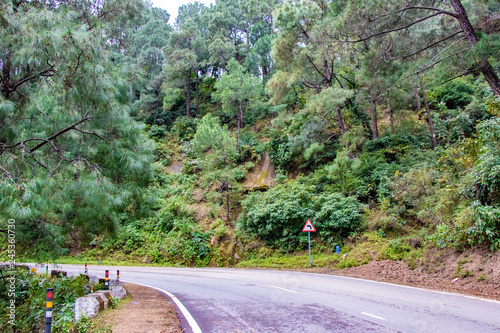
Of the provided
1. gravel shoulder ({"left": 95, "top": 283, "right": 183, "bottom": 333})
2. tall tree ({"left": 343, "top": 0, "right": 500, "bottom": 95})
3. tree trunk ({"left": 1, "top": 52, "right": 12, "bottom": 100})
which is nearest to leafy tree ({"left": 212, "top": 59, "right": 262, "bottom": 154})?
tall tree ({"left": 343, "top": 0, "right": 500, "bottom": 95})

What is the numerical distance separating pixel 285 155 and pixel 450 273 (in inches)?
527

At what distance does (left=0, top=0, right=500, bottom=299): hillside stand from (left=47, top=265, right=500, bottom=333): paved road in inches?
85.0

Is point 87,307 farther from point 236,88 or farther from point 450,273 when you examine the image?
point 236,88

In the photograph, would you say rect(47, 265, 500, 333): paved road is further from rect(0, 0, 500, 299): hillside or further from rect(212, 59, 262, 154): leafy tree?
rect(212, 59, 262, 154): leafy tree

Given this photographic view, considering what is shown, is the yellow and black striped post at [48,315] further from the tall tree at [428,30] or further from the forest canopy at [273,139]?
the tall tree at [428,30]

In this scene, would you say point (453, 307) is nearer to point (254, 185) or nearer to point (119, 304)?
point (119, 304)

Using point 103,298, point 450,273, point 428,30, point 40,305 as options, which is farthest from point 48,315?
point 428,30

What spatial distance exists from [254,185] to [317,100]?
810cm

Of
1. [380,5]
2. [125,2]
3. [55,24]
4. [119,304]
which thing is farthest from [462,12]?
[119,304]

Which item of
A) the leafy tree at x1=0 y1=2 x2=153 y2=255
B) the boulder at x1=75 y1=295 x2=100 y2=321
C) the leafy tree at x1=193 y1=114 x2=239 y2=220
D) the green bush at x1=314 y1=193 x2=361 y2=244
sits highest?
the leafy tree at x1=193 y1=114 x2=239 y2=220

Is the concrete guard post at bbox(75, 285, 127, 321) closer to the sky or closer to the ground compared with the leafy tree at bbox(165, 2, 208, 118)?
closer to the ground

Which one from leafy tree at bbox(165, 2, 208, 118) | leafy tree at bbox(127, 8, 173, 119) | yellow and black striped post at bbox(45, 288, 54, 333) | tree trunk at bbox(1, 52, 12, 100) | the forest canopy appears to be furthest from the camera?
leafy tree at bbox(127, 8, 173, 119)

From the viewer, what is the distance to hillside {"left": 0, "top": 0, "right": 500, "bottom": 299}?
21.9ft

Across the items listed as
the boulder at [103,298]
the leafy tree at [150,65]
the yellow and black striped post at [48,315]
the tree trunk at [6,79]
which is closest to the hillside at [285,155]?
the tree trunk at [6,79]
